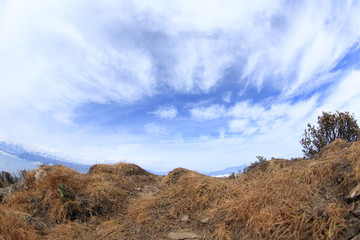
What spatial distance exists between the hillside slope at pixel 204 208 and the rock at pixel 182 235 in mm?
13

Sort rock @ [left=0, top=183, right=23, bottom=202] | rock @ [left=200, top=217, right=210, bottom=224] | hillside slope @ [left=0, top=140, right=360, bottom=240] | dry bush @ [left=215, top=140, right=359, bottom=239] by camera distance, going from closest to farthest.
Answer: dry bush @ [left=215, top=140, right=359, bottom=239], hillside slope @ [left=0, top=140, right=360, bottom=240], rock @ [left=200, top=217, right=210, bottom=224], rock @ [left=0, top=183, right=23, bottom=202]

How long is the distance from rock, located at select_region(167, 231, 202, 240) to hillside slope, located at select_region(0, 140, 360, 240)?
0.04 feet

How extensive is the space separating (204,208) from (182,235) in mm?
941

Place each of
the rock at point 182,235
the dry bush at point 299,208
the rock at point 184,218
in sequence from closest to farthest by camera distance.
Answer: the dry bush at point 299,208, the rock at point 182,235, the rock at point 184,218

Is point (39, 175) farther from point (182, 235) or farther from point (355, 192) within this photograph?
point (355, 192)

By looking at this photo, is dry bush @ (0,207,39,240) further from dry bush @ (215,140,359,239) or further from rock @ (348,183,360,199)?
rock @ (348,183,360,199)

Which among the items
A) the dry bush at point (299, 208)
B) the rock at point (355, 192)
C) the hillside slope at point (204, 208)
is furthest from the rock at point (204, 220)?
the rock at point (355, 192)

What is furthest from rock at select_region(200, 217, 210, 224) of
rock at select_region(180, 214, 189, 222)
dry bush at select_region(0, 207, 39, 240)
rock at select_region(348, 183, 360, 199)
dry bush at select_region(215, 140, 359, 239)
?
dry bush at select_region(0, 207, 39, 240)

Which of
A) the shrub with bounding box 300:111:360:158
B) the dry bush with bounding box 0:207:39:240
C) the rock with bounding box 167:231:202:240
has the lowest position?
the dry bush with bounding box 0:207:39:240

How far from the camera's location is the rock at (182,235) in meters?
3.78

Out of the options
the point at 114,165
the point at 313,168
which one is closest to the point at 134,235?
the point at 313,168

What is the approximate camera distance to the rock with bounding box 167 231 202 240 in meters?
3.78

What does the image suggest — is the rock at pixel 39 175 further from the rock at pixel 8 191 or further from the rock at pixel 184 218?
the rock at pixel 184 218

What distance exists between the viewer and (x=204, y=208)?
4680mm
